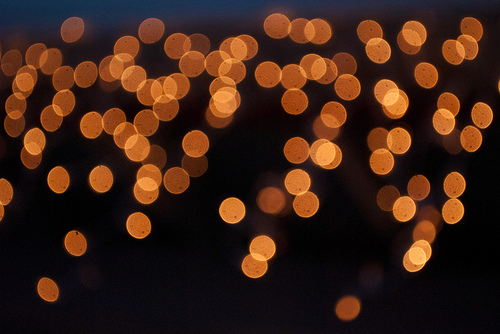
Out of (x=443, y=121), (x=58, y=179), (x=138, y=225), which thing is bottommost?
(x=138, y=225)

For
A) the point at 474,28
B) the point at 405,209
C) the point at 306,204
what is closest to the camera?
the point at 474,28

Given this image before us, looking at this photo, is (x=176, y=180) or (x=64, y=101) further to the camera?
(x=176, y=180)

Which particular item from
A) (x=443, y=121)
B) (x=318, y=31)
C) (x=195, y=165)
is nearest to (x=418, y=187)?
(x=443, y=121)

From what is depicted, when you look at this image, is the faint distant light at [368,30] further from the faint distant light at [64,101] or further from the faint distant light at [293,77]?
the faint distant light at [64,101]

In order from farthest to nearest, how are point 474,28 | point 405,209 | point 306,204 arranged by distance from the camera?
1. point 306,204
2. point 405,209
3. point 474,28

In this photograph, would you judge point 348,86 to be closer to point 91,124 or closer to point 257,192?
point 257,192

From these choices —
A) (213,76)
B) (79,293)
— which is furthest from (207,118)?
(79,293)
